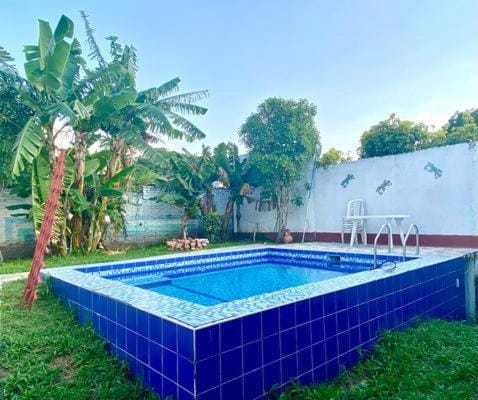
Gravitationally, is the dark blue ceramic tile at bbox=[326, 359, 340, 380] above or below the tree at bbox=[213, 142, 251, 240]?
below

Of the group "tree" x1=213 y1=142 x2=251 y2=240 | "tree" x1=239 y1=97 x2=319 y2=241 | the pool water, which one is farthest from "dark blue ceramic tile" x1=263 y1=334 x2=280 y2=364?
"tree" x1=213 y1=142 x2=251 y2=240

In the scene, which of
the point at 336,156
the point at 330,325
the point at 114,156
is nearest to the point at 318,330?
the point at 330,325

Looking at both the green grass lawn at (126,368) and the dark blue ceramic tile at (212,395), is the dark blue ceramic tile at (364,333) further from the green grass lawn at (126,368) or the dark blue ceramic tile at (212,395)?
the dark blue ceramic tile at (212,395)

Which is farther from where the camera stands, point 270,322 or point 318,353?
point 318,353

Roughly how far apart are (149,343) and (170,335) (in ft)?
1.01

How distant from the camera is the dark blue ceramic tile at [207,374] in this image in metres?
2.10

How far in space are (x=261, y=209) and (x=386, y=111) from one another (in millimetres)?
5596

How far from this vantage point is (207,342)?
2.17 m

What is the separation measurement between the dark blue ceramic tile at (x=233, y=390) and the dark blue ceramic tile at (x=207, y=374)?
82mm

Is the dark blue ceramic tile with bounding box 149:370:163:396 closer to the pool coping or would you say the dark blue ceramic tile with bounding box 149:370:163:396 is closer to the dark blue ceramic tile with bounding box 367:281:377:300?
the pool coping

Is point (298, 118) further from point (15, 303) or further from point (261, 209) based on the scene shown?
point (15, 303)

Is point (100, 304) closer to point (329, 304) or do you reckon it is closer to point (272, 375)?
point (272, 375)

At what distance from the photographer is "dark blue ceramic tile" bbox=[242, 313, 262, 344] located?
236 cm

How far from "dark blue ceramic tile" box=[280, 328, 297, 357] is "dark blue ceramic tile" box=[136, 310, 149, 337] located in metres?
1.00
